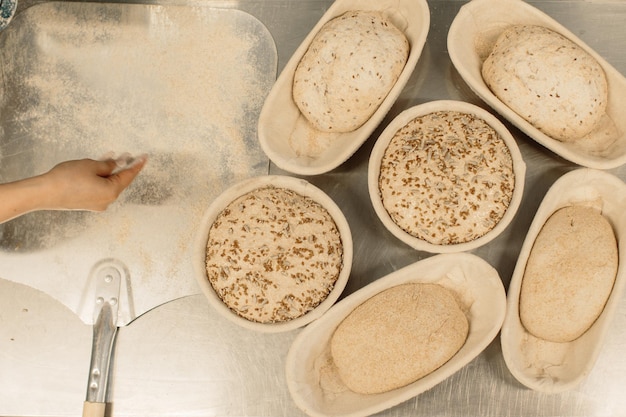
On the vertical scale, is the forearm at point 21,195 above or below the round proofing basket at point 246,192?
above

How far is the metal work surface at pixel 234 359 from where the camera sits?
90 centimetres

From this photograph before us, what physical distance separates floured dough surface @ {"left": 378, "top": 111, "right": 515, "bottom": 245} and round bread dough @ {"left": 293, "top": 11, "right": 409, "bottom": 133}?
93mm

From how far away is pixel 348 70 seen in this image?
32.4 inches

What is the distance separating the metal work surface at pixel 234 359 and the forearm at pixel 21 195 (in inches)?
Answer: 8.1

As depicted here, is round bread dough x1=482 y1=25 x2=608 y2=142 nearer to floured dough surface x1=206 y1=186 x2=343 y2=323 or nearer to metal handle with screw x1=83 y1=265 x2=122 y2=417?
floured dough surface x1=206 y1=186 x2=343 y2=323

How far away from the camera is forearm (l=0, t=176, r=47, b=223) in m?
0.77

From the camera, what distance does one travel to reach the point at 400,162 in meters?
0.83

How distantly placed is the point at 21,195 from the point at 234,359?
1.34ft

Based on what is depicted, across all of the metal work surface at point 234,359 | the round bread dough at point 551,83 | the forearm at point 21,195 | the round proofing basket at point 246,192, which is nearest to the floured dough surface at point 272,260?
the round proofing basket at point 246,192

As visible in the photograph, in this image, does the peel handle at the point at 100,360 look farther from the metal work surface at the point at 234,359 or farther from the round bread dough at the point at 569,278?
the round bread dough at the point at 569,278

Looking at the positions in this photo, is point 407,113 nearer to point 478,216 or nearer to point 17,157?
point 478,216

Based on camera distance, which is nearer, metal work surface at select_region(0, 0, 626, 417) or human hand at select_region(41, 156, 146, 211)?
human hand at select_region(41, 156, 146, 211)

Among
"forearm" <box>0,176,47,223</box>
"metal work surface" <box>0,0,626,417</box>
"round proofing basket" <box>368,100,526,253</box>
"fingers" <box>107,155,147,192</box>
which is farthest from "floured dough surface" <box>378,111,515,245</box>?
"forearm" <box>0,176,47,223</box>

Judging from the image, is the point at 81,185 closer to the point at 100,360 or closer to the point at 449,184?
the point at 100,360
